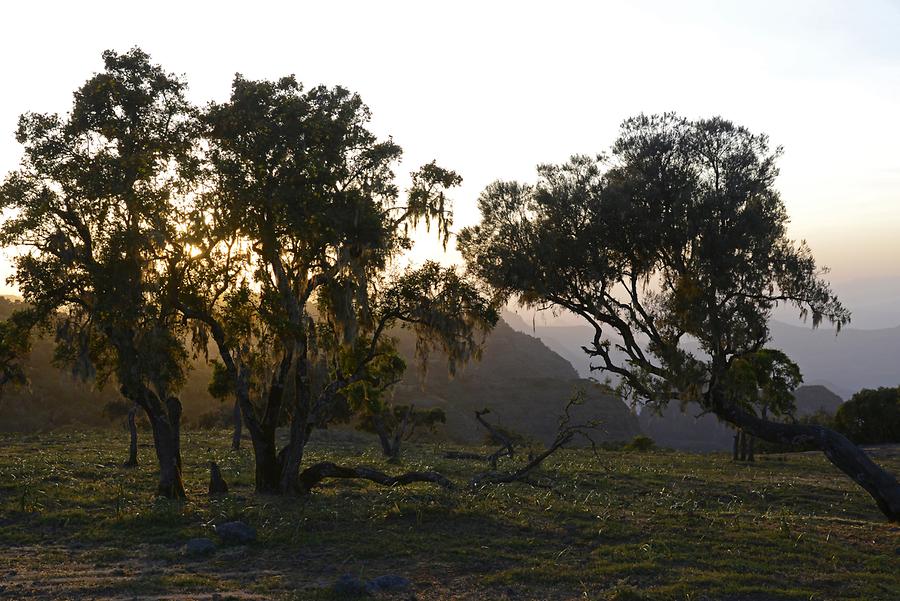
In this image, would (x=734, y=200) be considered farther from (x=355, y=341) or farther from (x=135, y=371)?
(x=135, y=371)

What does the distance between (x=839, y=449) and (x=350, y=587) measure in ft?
48.7

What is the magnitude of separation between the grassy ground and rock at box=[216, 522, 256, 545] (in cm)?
33

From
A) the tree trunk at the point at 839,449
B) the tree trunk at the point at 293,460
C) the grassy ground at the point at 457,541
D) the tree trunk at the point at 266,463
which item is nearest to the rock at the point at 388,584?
the grassy ground at the point at 457,541

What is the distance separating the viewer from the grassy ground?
39.3ft

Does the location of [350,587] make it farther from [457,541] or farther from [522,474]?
[522,474]

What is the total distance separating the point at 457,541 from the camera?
597 inches

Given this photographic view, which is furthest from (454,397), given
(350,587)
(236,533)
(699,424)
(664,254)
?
(350,587)

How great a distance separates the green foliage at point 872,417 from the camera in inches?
2345

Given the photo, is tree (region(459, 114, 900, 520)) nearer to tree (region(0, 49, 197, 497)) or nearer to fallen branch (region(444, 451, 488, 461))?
tree (region(0, 49, 197, 497))

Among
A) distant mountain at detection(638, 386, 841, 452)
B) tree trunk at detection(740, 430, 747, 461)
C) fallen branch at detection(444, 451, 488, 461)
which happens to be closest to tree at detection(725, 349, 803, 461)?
tree trunk at detection(740, 430, 747, 461)

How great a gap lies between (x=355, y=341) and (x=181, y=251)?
17.7ft

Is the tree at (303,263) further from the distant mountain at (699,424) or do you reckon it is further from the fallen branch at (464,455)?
the distant mountain at (699,424)

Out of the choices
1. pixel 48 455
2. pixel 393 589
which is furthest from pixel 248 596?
pixel 48 455

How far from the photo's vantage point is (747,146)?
2273 centimetres
